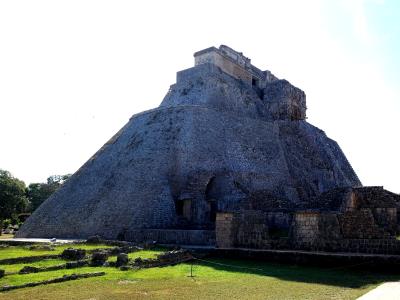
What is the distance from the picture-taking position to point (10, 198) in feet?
128

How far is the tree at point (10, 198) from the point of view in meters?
38.8

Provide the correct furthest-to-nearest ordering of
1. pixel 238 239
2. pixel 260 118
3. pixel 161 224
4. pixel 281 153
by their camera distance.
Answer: pixel 260 118 < pixel 281 153 < pixel 161 224 < pixel 238 239

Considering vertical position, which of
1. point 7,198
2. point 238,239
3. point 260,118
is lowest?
point 238,239

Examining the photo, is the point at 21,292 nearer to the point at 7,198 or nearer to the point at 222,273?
the point at 222,273

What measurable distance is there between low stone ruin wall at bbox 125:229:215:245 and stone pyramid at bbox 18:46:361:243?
64 mm

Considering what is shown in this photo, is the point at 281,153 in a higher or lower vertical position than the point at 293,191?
higher

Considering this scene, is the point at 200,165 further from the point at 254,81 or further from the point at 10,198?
the point at 10,198

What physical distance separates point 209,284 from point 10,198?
1327 inches

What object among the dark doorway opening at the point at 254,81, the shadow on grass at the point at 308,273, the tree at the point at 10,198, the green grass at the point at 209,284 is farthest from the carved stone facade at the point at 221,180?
the tree at the point at 10,198

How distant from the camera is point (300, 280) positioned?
1064 centimetres

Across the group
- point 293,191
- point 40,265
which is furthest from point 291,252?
point 293,191

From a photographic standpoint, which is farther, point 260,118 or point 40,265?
point 260,118

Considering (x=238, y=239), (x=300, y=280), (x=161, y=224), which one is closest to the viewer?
(x=300, y=280)

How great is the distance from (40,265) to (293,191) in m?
19.7
